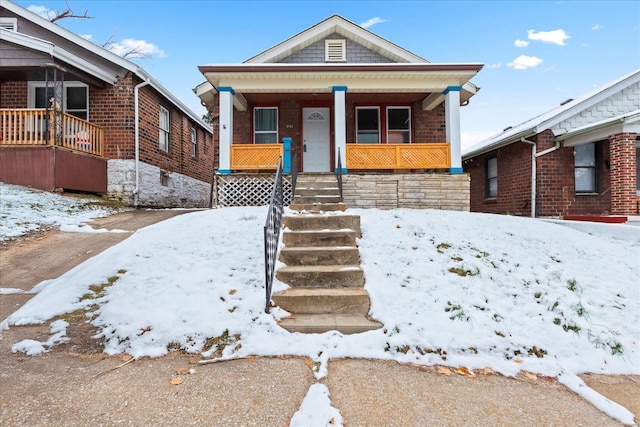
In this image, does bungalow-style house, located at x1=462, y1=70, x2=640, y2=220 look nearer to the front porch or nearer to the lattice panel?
the lattice panel

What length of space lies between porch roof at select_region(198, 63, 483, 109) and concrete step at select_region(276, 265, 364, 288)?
691cm

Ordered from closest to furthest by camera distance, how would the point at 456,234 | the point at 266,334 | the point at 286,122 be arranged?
the point at 266,334 → the point at 456,234 → the point at 286,122

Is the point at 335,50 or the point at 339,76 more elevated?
the point at 335,50

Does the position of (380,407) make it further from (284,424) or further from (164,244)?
(164,244)

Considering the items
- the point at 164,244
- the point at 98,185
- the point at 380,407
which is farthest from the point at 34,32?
the point at 380,407

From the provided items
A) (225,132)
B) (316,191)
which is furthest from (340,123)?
(225,132)

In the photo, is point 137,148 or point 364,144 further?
point 137,148

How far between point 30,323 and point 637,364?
5589mm

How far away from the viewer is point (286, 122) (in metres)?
11.5

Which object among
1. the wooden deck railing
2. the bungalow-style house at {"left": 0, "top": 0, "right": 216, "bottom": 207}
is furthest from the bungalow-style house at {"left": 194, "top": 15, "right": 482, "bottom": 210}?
the wooden deck railing

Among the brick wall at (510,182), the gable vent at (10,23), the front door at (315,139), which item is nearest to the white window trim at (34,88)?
the gable vent at (10,23)

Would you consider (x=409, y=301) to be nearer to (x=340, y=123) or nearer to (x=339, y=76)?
(x=340, y=123)

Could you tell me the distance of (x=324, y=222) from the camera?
544cm

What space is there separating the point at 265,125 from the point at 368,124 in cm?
351
